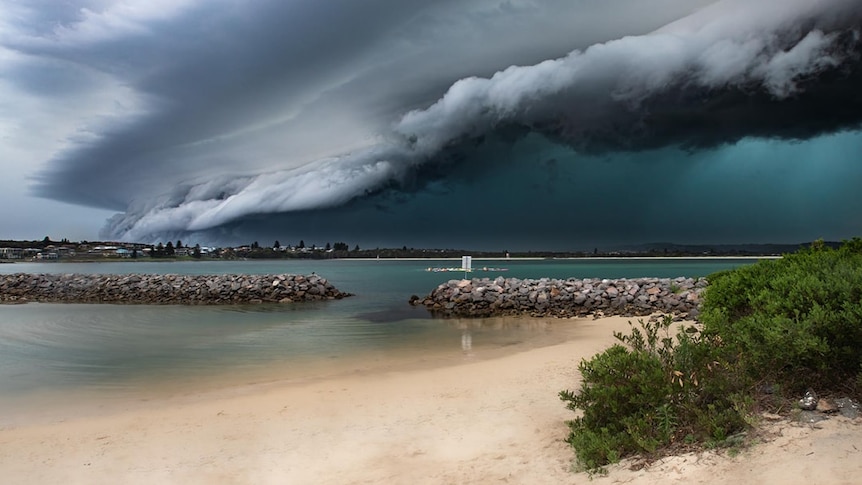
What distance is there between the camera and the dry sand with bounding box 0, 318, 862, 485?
391 cm

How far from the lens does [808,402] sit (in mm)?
4332

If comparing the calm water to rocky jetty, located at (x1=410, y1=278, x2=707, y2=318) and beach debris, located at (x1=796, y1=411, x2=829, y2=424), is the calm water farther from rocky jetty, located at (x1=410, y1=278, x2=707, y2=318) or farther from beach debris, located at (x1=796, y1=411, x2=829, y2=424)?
beach debris, located at (x1=796, y1=411, x2=829, y2=424)

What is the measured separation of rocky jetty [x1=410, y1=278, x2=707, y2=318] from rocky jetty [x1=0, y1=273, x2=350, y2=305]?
423 inches

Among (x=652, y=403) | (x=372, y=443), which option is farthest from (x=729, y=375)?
(x=372, y=443)

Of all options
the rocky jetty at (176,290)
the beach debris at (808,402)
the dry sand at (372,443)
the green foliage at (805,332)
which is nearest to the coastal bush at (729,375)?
the green foliage at (805,332)

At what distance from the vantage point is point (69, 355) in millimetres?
13273

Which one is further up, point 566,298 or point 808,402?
point 808,402

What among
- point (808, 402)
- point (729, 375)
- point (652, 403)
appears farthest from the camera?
point (729, 375)

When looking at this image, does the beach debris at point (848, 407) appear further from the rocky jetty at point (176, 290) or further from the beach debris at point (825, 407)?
the rocky jetty at point (176, 290)

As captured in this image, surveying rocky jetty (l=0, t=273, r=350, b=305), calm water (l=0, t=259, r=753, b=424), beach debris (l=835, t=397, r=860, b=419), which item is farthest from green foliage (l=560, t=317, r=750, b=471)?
rocky jetty (l=0, t=273, r=350, b=305)

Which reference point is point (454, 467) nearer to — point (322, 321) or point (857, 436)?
point (857, 436)

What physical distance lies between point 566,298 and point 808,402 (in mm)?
19248

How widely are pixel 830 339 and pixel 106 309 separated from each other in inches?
1236

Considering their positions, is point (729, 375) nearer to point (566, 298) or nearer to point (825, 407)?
point (825, 407)
